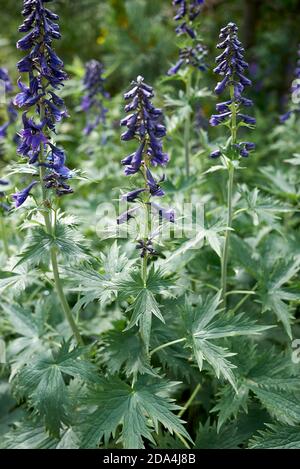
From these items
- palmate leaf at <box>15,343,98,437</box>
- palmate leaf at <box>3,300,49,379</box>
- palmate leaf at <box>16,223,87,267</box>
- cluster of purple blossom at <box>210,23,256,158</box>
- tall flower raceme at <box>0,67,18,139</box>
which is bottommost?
palmate leaf at <box>15,343,98,437</box>

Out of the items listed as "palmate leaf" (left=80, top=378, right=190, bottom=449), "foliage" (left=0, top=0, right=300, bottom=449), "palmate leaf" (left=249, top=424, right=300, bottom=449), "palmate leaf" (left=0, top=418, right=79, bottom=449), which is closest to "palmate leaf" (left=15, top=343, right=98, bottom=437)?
"foliage" (left=0, top=0, right=300, bottom=449)

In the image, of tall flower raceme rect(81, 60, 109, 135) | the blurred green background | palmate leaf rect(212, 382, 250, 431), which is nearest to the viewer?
palmate leaf rect(212, 382, 250, 431)

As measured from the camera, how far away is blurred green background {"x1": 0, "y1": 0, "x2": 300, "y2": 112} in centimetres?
745

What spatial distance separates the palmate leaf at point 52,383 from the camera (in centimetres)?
274

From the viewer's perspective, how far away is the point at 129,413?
2.67 metres

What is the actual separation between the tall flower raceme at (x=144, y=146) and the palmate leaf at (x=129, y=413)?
0.62 metres

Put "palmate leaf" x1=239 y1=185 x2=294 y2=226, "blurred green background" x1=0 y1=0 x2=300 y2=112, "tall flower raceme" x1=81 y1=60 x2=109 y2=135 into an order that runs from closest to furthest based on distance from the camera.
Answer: "palmate leaf" x1=239 y1=185 x2=294 y2=226, "tall flower raceme" x1=81 y1=60 x2=109 y2=135, "blurred green background" x1=0 y1=0 x2=300 y2=112

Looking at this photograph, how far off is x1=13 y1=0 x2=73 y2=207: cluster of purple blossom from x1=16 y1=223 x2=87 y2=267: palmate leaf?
217 millimetres

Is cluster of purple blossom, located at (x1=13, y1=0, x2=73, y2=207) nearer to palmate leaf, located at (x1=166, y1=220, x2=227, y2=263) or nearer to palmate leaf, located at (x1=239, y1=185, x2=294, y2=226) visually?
palmate leaf, located at (x1=166, y1=220, x2=227, y2=263)

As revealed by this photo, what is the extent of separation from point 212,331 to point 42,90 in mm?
1583

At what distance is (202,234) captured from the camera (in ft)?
9.98

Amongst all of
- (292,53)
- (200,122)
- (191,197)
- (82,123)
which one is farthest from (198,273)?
(292,53)

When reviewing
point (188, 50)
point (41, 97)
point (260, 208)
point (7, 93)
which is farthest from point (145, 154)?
point (7, 93)

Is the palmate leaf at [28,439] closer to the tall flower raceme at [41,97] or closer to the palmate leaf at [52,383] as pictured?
the palmate leaf at [52,383]
